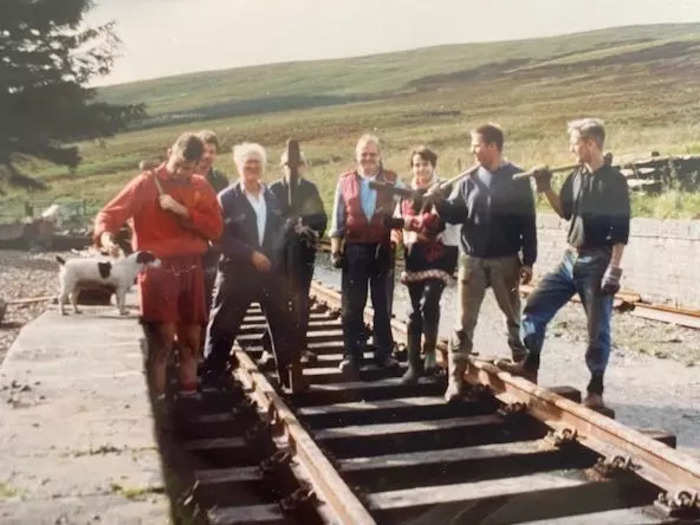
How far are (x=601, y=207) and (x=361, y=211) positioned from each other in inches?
58.8

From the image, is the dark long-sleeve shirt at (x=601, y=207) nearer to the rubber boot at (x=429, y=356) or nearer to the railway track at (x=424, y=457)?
the railway track at (x=424, y=457)

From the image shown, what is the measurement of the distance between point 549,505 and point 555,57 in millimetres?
5523

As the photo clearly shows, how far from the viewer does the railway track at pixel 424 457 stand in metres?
3.70

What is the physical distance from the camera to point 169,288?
501 cm

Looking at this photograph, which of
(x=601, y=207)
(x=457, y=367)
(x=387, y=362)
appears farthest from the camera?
(x=387, y=362)

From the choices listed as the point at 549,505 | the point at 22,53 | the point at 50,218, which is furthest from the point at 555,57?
the point at 50,218

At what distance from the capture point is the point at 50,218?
66.2 feet

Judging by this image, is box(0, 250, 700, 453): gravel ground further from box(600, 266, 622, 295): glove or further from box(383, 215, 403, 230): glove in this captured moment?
box(383, 215, 403, 230): glove

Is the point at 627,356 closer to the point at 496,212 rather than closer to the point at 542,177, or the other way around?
the point at 496,212

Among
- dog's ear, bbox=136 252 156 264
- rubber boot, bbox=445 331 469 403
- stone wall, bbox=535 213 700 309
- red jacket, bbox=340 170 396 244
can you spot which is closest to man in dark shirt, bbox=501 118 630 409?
rubber boot, bbox=445 331 469 403

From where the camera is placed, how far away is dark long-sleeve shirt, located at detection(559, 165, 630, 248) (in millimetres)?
4906

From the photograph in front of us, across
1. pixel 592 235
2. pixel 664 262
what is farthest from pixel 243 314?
pixel 664 262

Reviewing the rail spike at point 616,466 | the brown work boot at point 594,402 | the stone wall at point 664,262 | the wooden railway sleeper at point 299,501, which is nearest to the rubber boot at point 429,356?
the brown work boot at point 594,402

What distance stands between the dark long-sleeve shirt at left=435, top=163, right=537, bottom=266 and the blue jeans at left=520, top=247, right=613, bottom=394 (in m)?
0.21
